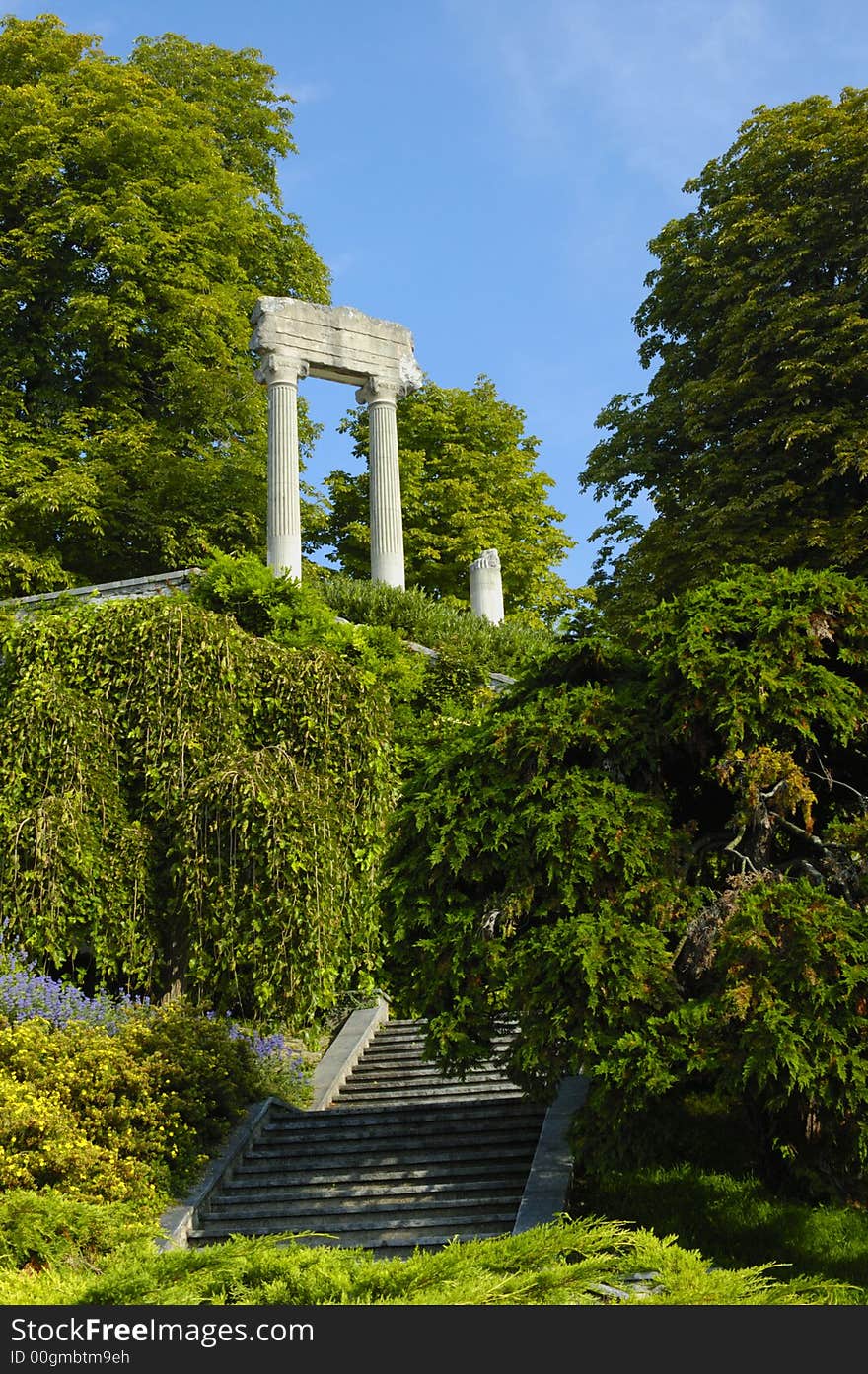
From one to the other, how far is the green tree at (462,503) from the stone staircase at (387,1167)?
18646mm

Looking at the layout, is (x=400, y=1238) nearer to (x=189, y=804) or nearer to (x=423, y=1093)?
(x=423, y=1093)

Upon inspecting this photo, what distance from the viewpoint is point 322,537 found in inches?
1334

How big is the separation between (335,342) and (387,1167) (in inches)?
682

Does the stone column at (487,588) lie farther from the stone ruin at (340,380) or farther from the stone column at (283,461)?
the stone column at (283,461)

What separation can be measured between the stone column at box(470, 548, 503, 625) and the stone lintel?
3.71m

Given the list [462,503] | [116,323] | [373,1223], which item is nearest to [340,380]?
[116,323]

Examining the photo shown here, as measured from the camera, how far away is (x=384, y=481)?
25922 mm

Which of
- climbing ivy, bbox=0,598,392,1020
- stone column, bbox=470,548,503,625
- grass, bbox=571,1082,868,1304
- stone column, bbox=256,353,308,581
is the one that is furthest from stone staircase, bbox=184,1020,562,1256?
stone column, bbox=470,548,503,625

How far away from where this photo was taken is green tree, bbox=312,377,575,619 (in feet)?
106

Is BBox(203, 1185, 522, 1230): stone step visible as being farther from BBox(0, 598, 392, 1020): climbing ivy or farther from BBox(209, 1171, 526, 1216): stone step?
BBox(0, 598, 392, 1020): climbing ivy

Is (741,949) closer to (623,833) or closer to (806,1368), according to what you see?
(623,833)

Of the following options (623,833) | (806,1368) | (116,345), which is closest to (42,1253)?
(623,833)

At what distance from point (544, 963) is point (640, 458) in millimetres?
13837

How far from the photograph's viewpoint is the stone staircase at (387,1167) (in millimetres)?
10852
